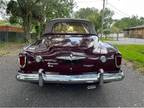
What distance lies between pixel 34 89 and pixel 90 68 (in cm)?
172

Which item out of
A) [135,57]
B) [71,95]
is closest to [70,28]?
[71,95]

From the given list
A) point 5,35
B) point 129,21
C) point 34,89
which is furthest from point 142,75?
point 129,21

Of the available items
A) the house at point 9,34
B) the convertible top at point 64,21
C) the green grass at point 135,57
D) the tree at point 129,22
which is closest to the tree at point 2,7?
the house at point 9,34

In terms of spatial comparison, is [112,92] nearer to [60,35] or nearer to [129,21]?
[60,35]

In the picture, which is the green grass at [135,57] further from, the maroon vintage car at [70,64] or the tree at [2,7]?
the tree at [2,7]

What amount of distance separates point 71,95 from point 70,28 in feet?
8.55

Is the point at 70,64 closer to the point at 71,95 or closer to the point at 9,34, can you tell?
the point at 71,95

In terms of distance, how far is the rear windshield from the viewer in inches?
310

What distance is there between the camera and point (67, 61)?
5.38m

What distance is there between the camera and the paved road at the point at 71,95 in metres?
5.38

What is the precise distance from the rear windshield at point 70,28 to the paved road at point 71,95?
1.86m

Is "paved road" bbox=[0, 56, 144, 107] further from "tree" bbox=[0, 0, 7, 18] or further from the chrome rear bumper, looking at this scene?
"tree" bbox=[0, 0, 7, 18]

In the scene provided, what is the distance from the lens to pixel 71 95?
5969mm

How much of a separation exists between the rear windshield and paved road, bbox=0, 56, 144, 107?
186 centimetres
